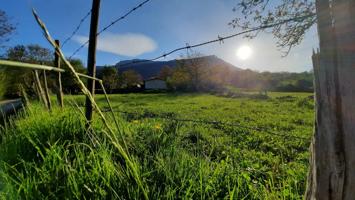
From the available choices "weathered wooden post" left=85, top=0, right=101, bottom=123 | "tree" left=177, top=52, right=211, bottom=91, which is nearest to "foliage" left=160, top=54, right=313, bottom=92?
"tree" left=177, top=52, right=211, bottom=91

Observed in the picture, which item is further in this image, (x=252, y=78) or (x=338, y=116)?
(x=252, y=78)

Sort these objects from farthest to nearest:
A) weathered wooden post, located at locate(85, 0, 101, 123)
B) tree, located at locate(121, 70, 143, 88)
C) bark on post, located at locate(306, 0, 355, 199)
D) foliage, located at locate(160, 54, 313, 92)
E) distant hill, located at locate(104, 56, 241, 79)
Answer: foliage, located at locate(160, 54, 313, 92) < tree, located at locate(121, 70, 143, 88) < distant hill, located at locate(104, 56, 241, 79) < weathered wooden post, located at locate(85, 0, 101, 123) < bark on post, located at locate(306, 0, 355, 199)

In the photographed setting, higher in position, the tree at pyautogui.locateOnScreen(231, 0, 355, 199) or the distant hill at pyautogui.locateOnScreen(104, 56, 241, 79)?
the distant hill at pyautogui.locateOnScreen(104, 56, 241, 79)

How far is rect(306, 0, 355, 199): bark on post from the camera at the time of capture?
826 millimetres

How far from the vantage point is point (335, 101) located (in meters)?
0.86

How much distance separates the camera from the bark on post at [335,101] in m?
0.83

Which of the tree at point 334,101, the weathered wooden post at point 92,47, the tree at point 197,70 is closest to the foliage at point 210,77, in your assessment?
the tree at point 197,70

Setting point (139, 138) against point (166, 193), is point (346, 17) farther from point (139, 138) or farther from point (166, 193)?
point (139, 138)

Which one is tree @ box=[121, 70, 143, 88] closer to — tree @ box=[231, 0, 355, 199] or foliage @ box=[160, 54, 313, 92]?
foliage @ box=[160, 54, 313, 92]

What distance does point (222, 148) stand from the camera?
504 centimetres

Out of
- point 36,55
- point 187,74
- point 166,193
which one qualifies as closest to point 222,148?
point 166,193

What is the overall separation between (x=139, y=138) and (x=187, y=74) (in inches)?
2131

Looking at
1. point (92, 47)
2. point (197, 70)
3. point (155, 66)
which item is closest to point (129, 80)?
point (197, 70)

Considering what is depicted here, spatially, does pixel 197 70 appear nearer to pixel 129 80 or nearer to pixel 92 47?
pixel 129 80
